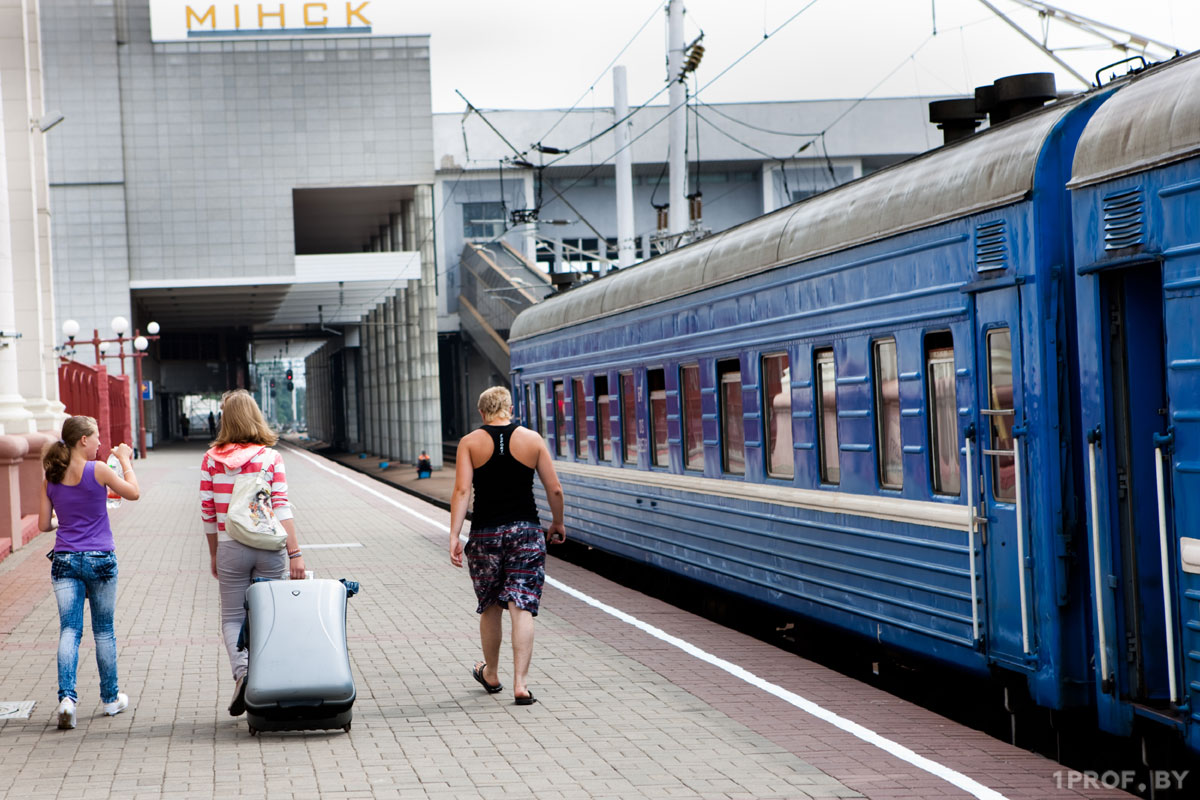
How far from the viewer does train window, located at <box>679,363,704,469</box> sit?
482 inches

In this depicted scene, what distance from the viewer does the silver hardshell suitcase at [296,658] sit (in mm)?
7375

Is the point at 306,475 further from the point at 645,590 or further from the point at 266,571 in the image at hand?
the point at 266,571

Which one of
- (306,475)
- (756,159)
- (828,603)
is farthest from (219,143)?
(828,603)

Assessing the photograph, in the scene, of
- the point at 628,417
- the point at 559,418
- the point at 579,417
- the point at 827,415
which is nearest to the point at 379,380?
the point at 559,418

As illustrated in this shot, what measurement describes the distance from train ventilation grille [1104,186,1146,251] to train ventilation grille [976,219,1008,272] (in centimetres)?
82

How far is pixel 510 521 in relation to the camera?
8.27 m

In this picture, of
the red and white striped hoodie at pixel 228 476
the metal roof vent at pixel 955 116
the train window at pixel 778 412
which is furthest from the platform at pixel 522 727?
the metal roof vent at pixel 955 116

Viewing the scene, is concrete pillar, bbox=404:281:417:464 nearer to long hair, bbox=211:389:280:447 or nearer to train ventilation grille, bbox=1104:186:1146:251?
long hair, bbox=211:389:280:447

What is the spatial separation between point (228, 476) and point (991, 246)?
406 centimetres

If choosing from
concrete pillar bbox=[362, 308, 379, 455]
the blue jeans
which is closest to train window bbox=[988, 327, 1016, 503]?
the blue jeans

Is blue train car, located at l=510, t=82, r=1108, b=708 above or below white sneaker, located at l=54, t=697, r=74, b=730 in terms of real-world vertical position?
above

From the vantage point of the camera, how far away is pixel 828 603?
9.44m

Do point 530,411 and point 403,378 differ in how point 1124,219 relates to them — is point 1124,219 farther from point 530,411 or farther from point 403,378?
point 403,378

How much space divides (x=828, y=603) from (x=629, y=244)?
60.1ft
